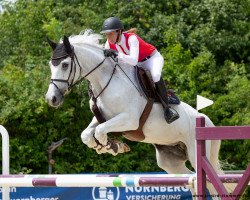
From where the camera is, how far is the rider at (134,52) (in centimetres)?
720

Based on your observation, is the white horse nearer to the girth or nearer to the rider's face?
the girth

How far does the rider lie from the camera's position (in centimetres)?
720

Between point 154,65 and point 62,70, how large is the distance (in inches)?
36.0

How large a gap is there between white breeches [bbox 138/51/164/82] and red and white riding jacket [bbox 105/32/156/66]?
5 cm

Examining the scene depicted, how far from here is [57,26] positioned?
13.0 metres

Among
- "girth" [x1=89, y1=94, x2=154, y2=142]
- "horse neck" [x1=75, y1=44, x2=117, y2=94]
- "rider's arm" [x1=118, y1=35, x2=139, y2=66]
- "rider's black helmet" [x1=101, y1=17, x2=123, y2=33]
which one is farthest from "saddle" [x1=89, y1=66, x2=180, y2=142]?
"rider's black helmet" [x1=101, y1=17, x2=123, y2=33]

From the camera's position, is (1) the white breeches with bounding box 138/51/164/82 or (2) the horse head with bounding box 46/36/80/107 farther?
(1) the white breeches with bounding box 138/51/164/82

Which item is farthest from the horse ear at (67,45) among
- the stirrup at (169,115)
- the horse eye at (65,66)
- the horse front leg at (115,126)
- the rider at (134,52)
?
the stirrup at (169,115)

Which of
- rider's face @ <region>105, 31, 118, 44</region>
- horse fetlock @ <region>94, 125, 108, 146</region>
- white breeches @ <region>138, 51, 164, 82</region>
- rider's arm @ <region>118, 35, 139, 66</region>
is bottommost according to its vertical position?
horse fetlock @ <region>94, 125, 108, 146</region>

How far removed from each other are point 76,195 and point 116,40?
3029mm

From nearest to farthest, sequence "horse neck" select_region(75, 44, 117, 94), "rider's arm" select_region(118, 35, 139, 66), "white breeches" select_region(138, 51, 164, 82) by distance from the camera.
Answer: "rider's arm" select_region(118, 35, 139, 66), "horse neck" select_region(75, 44, 117, 94), "white breeches" select_region(138, 51, 164, 82)

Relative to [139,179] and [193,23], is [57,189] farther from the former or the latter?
[193,23]

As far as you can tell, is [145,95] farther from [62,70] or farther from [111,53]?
[62,70]

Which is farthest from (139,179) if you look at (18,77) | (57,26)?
(57,26)
